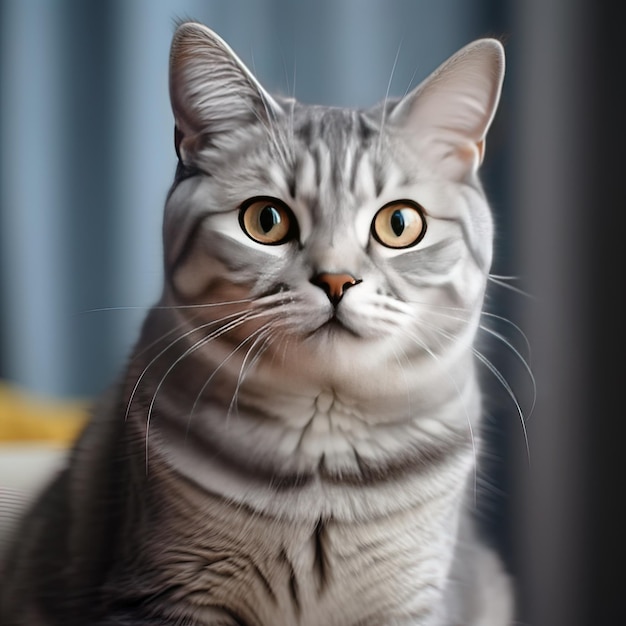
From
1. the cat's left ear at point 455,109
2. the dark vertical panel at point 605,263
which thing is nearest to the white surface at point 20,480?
the cat's left ear at point 455,109

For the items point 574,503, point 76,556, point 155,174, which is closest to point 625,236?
point 574,503

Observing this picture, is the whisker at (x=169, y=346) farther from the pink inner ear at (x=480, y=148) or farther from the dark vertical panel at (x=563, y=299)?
the dark vertical panel at (x=563, y=299)

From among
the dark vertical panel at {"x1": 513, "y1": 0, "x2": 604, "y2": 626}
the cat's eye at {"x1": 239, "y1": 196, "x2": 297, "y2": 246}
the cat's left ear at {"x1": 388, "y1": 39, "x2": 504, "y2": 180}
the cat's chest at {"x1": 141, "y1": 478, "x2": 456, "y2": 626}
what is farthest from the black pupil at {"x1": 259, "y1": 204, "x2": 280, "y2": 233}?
the dark vertical panel at {"x1": 513, "y1": 0, "x2": 604, "y2": 626}

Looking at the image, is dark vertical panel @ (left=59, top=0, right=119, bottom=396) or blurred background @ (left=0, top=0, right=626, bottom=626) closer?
blurred background @ (left=0, top=0, right=626, bottom=626)

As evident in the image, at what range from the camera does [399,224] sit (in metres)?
0.68

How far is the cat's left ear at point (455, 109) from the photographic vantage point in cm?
69

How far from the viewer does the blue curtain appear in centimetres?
88

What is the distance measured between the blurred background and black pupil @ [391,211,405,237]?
17 cm

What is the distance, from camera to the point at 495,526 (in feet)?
2.85

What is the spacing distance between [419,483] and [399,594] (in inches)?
3.8

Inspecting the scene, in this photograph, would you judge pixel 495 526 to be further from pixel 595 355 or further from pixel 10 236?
pixel 10 236

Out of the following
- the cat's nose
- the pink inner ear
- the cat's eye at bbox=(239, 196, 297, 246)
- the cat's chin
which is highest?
the pink inner ear

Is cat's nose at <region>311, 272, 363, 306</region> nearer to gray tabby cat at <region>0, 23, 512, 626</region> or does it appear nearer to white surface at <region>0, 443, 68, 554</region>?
gray tabby cat at <region>0, 23, 512, 626</region>

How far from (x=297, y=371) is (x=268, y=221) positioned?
127 millimetres
